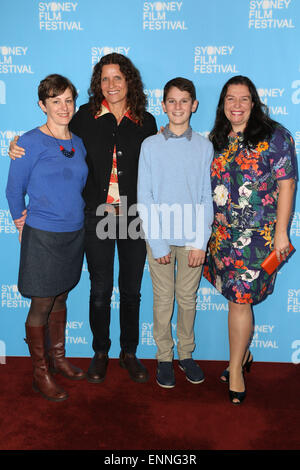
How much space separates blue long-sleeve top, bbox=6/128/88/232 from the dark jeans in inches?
8.0

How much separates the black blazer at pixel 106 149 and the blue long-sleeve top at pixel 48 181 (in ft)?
0.28

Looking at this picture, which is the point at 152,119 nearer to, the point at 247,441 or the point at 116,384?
the point at 116,384

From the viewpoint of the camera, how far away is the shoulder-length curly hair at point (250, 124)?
1956 mm

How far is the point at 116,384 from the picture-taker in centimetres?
235

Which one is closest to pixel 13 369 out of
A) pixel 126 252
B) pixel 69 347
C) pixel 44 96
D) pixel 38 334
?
pixel 69 347

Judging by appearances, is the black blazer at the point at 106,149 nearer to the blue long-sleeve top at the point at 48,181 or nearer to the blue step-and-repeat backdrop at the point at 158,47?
the blue long-sleeve top at the point at 48,181

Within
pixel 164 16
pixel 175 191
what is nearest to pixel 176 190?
pixel 175 191

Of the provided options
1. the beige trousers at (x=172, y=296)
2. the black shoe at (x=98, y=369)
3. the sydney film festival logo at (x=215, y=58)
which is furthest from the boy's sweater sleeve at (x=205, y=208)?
the black shoe at (x=98, y=369)

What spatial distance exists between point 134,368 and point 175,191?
1099 mm

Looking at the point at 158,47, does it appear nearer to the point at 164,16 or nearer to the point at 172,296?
the point at 164,16

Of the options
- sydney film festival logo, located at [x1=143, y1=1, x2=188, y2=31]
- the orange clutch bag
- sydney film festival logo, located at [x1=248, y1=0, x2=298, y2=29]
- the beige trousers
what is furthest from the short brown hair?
the orange clutch bag

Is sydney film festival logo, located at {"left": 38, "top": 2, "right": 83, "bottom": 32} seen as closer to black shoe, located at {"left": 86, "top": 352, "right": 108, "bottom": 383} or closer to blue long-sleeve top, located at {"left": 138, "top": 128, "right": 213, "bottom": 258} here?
blue long-sleeve top, located at {"left": 138, "top": 128, "right": 213, "bottom": 258}

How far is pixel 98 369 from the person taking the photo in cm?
238

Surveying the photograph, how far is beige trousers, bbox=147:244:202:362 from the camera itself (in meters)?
2.25
